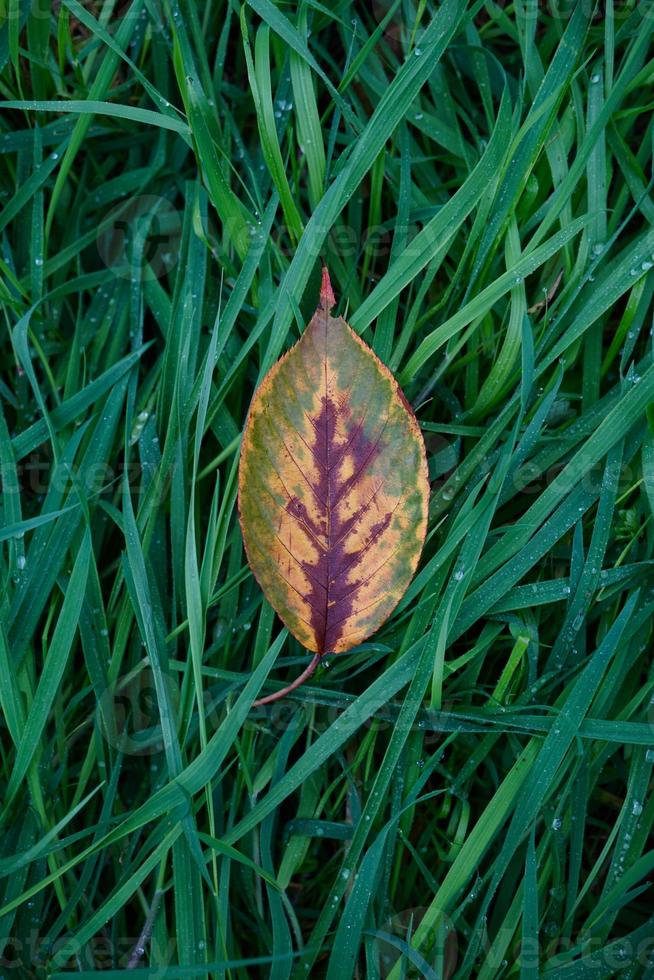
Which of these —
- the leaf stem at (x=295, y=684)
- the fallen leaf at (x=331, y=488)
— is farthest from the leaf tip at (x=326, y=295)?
the leaf stem at (x=295, y=684)

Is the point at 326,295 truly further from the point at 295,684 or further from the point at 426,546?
the point at 295,684

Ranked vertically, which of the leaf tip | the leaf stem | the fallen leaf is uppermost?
the leaf tip

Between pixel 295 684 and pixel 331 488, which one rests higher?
pixel 331 488

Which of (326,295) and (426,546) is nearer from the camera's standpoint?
(326,295)

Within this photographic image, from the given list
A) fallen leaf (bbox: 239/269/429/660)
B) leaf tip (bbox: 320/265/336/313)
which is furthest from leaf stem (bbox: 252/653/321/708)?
leaf tip (bbox: 320/265/336/313)

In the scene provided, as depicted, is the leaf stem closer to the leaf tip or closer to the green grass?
the green grass

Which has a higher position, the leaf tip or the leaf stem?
the leaf tip

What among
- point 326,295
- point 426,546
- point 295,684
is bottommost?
point 295,684

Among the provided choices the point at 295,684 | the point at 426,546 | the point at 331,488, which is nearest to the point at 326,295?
the point at 331,488
